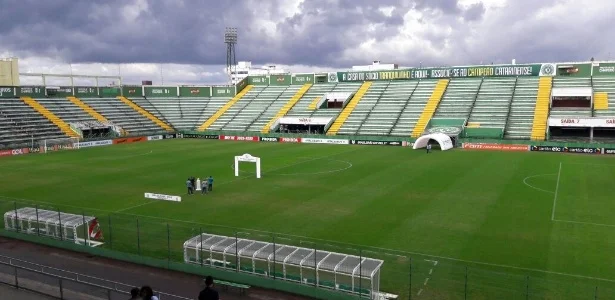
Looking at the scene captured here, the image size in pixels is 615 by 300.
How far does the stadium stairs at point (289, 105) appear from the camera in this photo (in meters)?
74.4

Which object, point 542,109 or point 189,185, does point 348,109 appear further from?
point 189,185

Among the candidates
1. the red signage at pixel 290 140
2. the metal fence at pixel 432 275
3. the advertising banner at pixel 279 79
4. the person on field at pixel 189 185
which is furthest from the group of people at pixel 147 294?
the advertising banner at pixel 279 79

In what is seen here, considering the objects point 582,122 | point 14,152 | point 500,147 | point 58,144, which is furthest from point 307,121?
point 14,152

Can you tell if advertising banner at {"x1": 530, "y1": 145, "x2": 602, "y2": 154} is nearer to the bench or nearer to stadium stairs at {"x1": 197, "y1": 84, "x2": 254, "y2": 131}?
the bench

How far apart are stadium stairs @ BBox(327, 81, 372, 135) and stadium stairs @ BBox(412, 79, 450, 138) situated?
11483 millimetres

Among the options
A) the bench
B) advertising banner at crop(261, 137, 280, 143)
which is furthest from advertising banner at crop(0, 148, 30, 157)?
the bench

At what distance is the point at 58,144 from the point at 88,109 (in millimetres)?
18801

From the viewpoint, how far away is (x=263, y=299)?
15562 mm

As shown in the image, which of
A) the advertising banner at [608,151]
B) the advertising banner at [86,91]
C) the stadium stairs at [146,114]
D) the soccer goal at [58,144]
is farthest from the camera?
the advertising banner at [86,91]

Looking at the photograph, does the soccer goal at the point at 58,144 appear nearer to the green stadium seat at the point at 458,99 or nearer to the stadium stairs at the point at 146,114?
the stadium stairs at the point at 146,114

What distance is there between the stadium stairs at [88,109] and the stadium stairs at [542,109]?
61970 mm

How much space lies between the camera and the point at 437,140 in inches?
2079

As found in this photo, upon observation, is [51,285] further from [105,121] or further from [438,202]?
[105,121]

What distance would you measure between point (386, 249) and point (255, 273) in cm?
579
